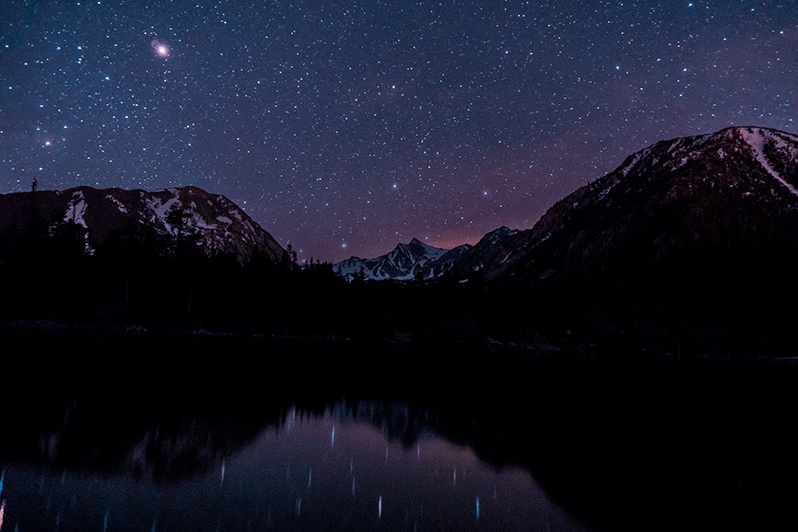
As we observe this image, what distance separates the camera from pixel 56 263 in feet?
268

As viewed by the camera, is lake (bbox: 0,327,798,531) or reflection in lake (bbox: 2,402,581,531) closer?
reflection in lake (bbox: 2,402,581,531)

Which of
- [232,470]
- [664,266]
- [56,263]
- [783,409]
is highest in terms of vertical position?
[664,266]

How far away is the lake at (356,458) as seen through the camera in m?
9.52

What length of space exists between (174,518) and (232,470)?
3.21m

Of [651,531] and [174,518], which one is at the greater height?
[174,518]

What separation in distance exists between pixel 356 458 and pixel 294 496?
14.0 ft

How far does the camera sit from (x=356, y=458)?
569 inches

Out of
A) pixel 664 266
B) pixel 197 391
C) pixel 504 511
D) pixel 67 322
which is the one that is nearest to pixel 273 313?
pixel 67 322

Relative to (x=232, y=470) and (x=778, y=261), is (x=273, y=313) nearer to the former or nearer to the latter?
(x=232, y=470)

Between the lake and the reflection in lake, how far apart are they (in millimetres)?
53

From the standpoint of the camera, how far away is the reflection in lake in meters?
8.59

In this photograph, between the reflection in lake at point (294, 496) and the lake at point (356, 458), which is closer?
the reflection in lake at point (294, 496)

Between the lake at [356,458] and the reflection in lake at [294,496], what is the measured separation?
0.17 feet

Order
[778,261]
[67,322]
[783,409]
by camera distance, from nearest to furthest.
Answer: [783,409], [67,322], [778,261]
